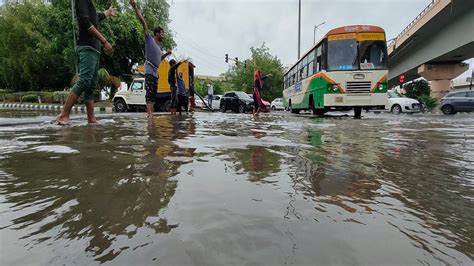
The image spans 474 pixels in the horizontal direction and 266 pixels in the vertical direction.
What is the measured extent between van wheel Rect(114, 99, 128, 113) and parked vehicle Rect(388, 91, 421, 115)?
52.0 ft

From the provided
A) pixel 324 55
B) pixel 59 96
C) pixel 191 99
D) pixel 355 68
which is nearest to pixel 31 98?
pixel 59 96

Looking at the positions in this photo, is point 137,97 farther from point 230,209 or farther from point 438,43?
point 438,43

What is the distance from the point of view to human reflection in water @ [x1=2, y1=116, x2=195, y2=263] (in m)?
1.35

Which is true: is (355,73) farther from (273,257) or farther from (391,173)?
(273,257)

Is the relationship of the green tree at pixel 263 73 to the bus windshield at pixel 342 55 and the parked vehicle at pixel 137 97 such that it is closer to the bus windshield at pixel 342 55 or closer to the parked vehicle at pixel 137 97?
the parked vehicle at pixel 137 97

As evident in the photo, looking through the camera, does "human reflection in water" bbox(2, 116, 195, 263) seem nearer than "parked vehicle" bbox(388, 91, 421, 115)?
Yes

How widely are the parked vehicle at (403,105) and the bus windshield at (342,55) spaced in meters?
10.9

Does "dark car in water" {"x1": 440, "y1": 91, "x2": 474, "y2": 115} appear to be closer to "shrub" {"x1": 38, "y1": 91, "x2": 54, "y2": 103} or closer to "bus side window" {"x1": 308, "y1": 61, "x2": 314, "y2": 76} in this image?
"bus side window" {"x1": 308, "y1": 61, "x2": 314, "y2": 76}

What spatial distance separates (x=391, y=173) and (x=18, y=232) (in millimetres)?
2224

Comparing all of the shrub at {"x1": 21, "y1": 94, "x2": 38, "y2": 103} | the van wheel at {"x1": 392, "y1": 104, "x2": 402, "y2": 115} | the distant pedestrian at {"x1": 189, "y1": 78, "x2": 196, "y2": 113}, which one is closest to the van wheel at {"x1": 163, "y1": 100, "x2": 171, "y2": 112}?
the distant pedestrian at {"x1": 189, "y1": 78, "x2": 196, "y2": 113}

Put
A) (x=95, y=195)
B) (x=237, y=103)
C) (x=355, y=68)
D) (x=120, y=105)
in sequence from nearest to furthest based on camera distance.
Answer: (x=95, y=195)
(x=355, y=68)
(x=120, y=105)
(x=237, y=103)

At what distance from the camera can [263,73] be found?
53.1 meters

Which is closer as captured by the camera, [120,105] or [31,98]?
[120,105]

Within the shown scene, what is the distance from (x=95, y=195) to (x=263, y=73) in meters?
52.3
